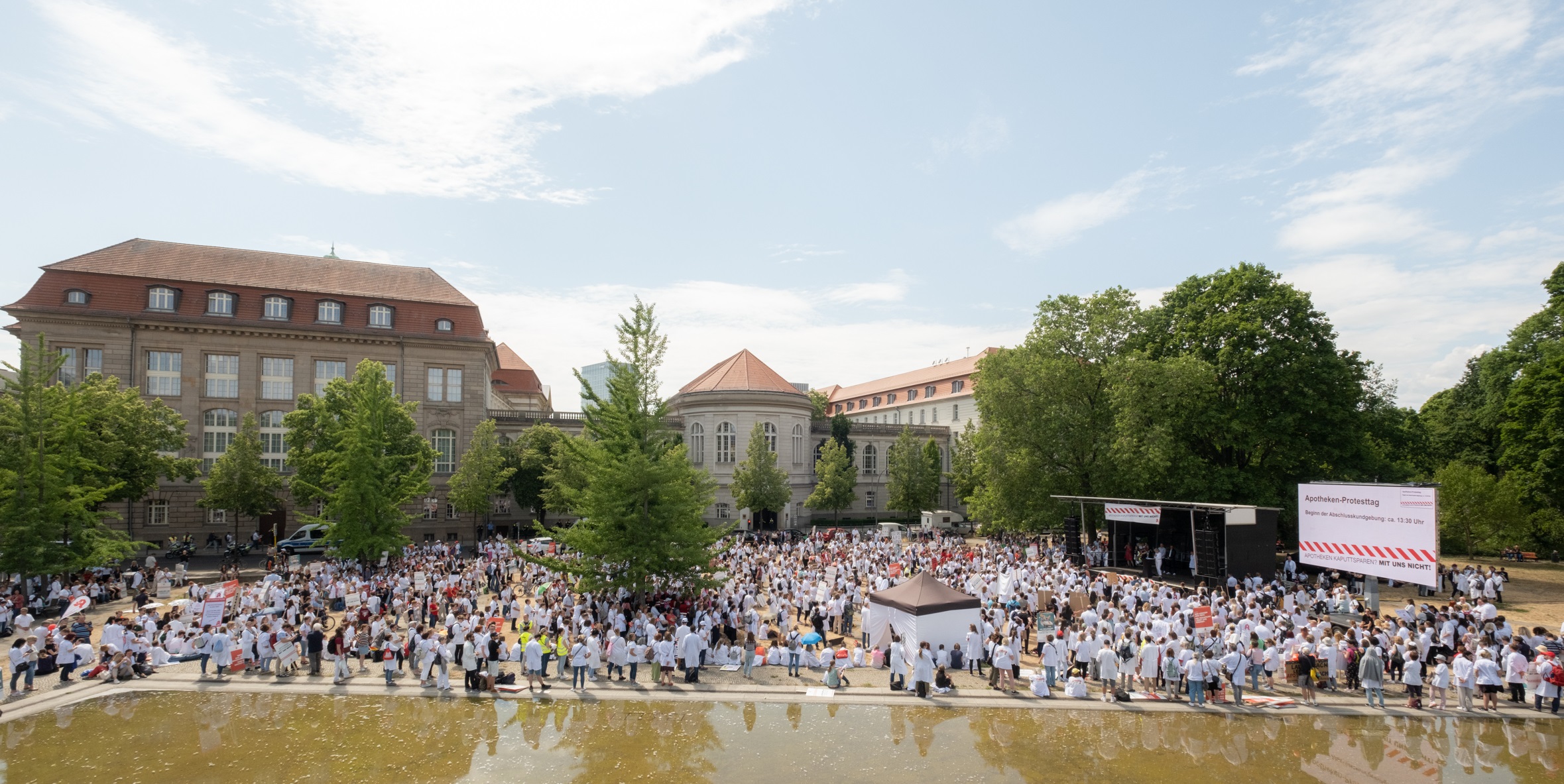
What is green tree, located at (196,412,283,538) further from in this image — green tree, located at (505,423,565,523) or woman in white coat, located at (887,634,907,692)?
woman in white coat, located at (887,634,907,692)

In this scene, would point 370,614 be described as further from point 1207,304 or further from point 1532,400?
point 1532,400

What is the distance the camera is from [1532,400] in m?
36.2

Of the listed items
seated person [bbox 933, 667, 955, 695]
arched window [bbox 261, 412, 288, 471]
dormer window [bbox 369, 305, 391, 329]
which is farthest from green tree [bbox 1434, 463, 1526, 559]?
arched window [bbox 261, 412, 288, 471]

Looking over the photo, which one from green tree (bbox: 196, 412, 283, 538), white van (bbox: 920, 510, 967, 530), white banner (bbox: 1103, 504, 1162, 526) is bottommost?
white van (bbox: 920, 510, 967, 530)

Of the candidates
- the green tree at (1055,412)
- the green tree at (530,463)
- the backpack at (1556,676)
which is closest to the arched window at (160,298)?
the green tree at (530,463)

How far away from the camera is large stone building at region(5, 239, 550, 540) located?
43.8m

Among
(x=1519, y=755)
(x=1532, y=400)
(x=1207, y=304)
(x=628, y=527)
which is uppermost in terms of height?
(x=1207, y=304)

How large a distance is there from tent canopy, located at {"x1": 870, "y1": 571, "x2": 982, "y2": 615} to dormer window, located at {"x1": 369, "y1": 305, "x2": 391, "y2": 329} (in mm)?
42212

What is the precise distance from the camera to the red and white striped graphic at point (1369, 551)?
69.6 ft

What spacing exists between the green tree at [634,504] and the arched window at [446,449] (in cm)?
3048

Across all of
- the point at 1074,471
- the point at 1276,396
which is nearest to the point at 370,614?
the point at 1074,471

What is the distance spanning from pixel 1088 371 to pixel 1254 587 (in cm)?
1436

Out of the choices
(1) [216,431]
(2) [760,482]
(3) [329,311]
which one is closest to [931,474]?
(2) [760,482]

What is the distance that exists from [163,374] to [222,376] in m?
2.87
